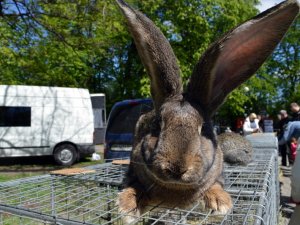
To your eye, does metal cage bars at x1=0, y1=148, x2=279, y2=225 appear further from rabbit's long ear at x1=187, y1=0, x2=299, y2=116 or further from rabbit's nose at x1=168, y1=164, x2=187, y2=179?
rabbit's long ear at x1=187, y1=0, x2=299, y2=116

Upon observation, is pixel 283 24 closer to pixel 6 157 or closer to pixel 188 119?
pixel 188 119

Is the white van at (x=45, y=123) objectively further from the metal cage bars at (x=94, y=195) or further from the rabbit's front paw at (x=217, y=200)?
the rabbit's front paw at (x=217, y=200)

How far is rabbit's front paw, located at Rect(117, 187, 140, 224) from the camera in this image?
2005 mm

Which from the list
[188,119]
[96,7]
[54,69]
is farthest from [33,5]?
[188,119]

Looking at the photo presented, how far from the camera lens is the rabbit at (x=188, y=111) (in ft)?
6.25

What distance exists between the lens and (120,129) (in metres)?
8.38

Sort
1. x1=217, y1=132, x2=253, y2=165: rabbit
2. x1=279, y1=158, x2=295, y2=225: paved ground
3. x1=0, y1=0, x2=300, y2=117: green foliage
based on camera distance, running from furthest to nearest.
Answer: x1=0, y1=0, x2=300, y2=117: green foliage
x1=279, y1=158, x2=295, y2=225: paved ground
x1=217, y1=132, x2=253, y2=165: rabbit

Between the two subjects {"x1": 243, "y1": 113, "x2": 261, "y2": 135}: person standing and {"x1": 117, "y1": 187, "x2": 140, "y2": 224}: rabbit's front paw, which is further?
{"x1": 243, "y1": 113, "x2": 261, "y2": 135}: person standing

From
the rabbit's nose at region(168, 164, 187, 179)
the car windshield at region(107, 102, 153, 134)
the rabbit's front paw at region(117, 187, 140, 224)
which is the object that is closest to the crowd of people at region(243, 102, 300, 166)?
the car windshield at region(107, 102, 153, 134)

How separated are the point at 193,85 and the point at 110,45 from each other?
34.8 feet

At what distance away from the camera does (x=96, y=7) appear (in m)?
10.9

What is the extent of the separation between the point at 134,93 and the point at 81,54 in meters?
7.71

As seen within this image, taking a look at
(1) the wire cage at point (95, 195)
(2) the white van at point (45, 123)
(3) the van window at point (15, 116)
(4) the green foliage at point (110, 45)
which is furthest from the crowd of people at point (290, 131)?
(3) the van window at point (15, 116)

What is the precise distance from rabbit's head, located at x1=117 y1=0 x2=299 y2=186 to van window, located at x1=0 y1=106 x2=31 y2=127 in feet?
38.4
